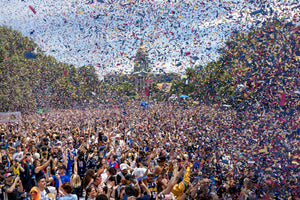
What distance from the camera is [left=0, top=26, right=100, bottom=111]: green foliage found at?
38281 mm

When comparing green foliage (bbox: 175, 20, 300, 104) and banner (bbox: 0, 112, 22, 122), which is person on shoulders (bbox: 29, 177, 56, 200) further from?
banner (bbox: 0, 112, 22, 122)

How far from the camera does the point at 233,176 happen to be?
8.05 meters

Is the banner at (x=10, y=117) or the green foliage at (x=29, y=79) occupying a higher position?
the green foliage at (x=29, y=79)

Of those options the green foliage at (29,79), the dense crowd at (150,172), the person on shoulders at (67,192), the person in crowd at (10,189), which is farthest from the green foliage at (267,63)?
the green foliage at (29,79)

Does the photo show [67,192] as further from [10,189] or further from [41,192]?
[10,189]

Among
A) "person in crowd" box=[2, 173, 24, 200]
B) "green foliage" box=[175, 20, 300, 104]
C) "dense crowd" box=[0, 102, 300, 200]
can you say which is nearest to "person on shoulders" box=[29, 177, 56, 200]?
"dense crowd" box=[0, 102, 300, 200]

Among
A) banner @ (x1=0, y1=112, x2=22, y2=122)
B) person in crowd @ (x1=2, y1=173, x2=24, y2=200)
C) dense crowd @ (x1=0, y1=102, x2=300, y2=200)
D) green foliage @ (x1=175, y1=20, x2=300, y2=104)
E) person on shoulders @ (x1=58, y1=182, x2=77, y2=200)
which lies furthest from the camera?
banner @ (x1=0, y1=112, x2=22, y2=122)

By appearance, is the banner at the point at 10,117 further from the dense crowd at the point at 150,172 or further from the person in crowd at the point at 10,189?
the person in crowd at the point at 10,189

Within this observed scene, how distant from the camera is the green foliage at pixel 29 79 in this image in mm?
38281

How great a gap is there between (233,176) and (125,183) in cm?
424

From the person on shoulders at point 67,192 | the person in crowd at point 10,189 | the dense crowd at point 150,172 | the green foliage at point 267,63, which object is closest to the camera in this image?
the person on shoulders at point 67,192

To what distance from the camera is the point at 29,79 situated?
47.9 metres

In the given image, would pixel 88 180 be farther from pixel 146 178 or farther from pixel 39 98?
pixel 39 98

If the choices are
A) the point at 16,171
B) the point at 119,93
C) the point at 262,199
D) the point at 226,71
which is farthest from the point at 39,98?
the point at 262,199
